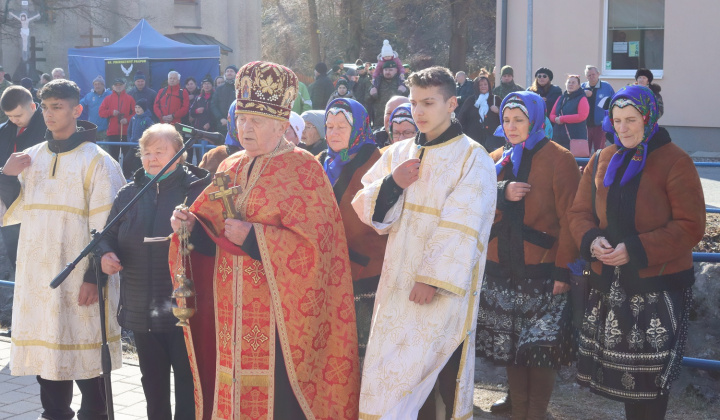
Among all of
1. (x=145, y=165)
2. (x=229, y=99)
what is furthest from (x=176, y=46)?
(x=145, y=165)

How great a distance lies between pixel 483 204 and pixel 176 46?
61.1 ft

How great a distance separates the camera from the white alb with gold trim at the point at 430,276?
3957mm

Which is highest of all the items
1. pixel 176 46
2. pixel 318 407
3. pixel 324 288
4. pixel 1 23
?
pixel 1 23

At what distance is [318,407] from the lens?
4.08 meters

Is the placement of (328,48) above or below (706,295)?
above

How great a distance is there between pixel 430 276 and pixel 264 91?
1.12 m

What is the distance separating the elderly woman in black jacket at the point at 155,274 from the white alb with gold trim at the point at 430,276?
3.64 feet

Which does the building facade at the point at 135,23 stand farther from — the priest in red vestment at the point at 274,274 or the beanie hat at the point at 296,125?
the priest in red vestment at the point at 274,274

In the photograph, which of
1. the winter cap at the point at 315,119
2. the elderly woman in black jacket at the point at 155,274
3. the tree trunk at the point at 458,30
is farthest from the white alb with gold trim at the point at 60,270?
the tree trunk at the point at 458,30

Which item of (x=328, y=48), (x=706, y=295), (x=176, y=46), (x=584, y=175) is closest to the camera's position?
(x=584, y=175)

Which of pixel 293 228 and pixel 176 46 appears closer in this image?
pixel 293 228

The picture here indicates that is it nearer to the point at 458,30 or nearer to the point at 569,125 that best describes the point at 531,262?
the point at 569,125

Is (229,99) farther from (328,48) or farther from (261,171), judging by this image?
(328,48)

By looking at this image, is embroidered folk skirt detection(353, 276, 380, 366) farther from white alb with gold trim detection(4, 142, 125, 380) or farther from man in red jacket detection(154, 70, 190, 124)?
man in red jacket detection(154, 70, 190, 124)
